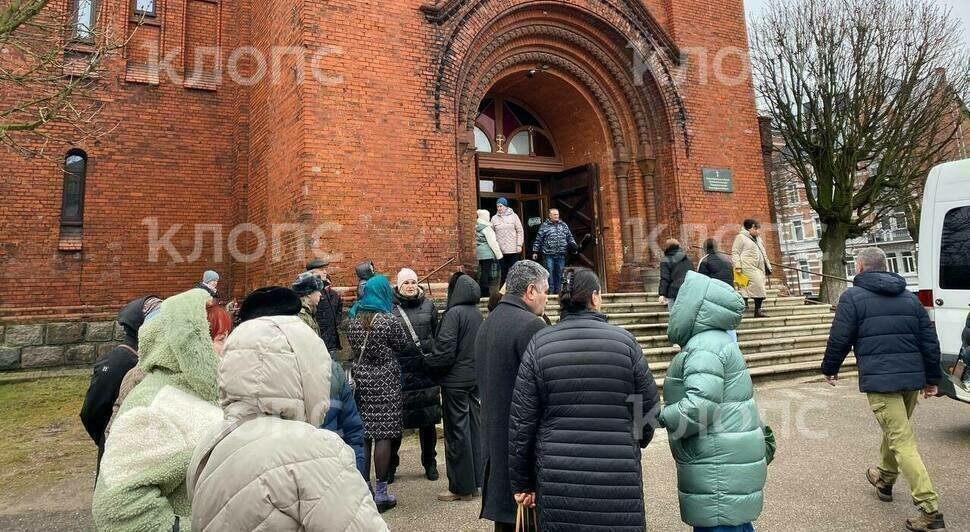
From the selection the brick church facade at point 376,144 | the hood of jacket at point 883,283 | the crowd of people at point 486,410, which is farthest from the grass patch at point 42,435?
the hood of jacket at point 883,283

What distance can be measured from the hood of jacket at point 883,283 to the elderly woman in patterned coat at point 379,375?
3427 mm

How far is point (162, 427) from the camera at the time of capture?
1894mm

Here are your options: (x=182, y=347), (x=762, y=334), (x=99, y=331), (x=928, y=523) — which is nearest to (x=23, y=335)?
(x=99, y=331)

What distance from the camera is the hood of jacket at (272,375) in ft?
4.56

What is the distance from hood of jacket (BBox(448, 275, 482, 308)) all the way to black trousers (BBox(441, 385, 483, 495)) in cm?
70

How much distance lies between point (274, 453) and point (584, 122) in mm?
11325

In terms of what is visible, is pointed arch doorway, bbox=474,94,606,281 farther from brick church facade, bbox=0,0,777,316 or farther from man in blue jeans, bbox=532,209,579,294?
man in blue jeans, bbox=532,209,579,294

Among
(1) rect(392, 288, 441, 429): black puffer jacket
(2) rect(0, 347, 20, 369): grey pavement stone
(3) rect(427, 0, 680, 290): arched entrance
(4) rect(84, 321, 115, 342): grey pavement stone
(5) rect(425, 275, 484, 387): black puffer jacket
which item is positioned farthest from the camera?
(3) rect(427, 0, 680, 290): arched entrance

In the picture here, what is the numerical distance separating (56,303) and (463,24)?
8.30 m

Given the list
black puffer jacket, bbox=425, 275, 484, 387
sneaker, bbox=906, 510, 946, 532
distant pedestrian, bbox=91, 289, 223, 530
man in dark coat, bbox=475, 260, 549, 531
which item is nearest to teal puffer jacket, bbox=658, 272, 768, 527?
man in dark coat, bbox=475, 260, 549, 531

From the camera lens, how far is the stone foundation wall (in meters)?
8.53

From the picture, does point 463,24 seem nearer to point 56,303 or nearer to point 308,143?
point 308,143

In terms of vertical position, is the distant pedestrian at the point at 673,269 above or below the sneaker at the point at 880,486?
above

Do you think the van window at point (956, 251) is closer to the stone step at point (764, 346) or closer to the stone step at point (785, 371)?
the stone step at point (785, 371)
